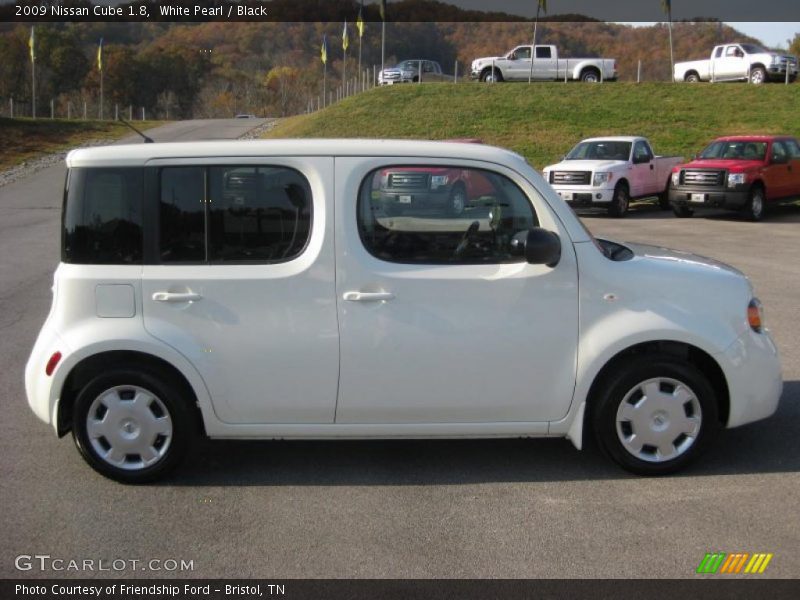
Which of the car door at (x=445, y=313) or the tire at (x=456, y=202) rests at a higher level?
the tire at (x=456, y=202)

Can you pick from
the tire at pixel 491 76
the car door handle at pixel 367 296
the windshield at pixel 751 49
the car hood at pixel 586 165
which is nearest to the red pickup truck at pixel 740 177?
the car hood at pixel 586 165

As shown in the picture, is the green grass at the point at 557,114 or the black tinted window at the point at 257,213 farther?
the green grass at the point at 557,114

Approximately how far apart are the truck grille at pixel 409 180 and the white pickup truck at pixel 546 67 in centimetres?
3783

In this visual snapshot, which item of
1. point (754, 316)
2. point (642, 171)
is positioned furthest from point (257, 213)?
point (642, 171)

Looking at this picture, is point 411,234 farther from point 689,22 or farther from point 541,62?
point 689,22

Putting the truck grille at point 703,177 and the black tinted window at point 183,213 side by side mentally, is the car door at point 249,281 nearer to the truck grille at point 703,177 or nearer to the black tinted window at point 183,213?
the black tinted window at point 183,213

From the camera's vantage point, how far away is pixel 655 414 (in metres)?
4.90

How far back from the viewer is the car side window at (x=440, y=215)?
4.80 m

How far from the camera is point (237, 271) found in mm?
4789

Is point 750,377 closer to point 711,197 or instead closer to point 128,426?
point 128,426

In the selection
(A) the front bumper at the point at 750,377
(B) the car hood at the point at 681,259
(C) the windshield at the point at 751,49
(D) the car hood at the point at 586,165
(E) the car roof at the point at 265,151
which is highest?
(C) the windshield at the point at 751,49

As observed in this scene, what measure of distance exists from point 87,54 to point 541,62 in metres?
49.6

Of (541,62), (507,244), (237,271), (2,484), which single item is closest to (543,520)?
(507,244)

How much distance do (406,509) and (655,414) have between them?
1.46 metres
